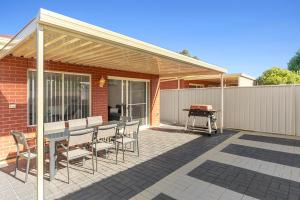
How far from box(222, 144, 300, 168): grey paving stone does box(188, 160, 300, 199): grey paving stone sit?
3.80 feet

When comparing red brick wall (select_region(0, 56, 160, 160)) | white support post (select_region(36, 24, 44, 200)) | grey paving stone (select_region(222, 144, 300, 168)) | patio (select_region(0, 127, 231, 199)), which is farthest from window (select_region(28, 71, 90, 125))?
grey paving stone (select_region(222, 144, 300, 168))

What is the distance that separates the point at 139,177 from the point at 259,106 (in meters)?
6.68

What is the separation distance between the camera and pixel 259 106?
27.0 feet

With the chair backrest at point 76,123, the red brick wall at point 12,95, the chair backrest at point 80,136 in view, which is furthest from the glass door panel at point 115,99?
the chair backrest at point 80,136

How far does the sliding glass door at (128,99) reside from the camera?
25.2ft

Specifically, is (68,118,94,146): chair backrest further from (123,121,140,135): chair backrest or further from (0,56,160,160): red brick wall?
(0,56,160,160): red brick wall

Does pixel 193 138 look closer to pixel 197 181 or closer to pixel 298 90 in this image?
pixel 197 181

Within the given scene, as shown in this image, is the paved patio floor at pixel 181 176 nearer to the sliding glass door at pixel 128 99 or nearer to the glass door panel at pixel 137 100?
the sliding glass door at pixel 128 99

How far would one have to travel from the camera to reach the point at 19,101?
4914 mm

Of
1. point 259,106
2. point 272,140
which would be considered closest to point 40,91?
point 272,140

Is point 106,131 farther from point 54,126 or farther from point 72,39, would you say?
point 72,39

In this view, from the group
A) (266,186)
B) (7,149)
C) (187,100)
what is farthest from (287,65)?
(7,149)

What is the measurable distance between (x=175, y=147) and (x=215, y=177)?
225 cm

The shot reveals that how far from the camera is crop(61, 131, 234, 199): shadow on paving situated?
10.5 ft
